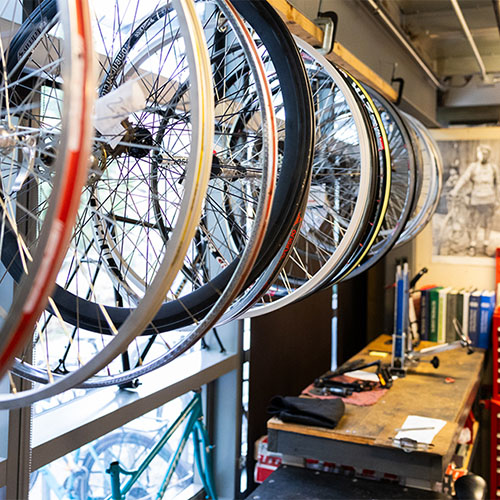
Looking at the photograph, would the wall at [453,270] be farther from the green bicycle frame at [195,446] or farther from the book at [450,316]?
the green bicycle frame at [195,446]

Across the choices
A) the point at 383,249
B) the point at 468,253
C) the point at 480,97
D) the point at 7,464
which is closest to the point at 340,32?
the point at 383,249

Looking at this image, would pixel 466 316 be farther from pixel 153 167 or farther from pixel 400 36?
pixel 153 167

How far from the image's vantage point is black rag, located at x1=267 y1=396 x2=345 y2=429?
2361 millimetres

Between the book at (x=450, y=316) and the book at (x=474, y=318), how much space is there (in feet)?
0.33

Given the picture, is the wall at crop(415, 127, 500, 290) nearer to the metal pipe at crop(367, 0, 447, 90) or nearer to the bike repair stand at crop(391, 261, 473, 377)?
the metal pipe at crop(367, 0, 447, 90)

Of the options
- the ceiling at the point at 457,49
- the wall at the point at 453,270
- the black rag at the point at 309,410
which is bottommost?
the black rag at the point at 309,410

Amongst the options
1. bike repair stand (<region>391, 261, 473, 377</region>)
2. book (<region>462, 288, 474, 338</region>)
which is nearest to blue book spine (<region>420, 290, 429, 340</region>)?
book (<region>462, 288, 474, 338</region>)

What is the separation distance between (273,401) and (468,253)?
2645 millimetres

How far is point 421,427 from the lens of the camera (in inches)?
93.4

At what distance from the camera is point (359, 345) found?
450cm

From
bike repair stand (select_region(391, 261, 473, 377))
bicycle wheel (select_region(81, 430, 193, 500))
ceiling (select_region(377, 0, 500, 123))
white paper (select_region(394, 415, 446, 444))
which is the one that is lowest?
bicycle wheel (select_region(81, 430, 193, 500))

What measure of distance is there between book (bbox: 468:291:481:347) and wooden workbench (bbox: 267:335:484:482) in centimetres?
118

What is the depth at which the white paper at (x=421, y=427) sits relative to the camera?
2246 mm

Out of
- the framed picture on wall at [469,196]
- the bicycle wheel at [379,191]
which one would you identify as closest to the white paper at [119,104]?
the bicycle wheel at [379,191]
